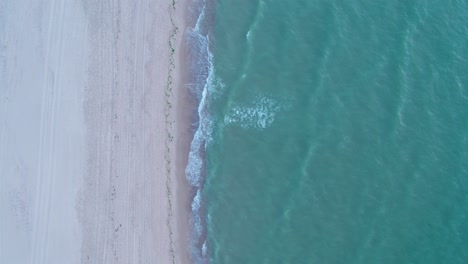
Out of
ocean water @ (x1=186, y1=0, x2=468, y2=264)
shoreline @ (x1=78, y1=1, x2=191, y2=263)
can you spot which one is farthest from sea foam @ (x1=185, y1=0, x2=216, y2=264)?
shoreline @ (x1=78, y1=1, x2=191, y2=263)

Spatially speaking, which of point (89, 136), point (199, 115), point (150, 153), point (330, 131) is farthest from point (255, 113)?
point (89, 136)

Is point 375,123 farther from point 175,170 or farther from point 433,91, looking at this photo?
point 175,170

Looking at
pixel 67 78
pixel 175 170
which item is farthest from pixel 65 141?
pixel 175 170

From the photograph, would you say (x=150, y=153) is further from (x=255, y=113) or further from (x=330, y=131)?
(x=330, y=131)

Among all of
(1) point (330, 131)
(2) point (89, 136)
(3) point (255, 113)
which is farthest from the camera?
(3) point (255, 113)

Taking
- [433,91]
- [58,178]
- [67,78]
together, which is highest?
[433,91]

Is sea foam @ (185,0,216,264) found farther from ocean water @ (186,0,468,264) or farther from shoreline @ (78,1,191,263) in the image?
shoreline @ (78,1,191,263)
